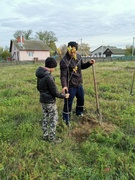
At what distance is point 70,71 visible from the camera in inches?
171

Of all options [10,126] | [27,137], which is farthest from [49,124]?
[10,126]

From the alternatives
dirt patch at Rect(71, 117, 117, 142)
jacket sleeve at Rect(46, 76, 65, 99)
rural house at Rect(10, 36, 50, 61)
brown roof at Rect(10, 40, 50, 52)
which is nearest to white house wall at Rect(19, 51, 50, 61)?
rural house at Rect(10, 36, 50, 61)

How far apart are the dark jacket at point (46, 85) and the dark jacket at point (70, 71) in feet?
2.03

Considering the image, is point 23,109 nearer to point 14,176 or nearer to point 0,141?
point 0,141

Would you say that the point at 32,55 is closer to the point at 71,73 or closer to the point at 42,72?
the point at 71,73

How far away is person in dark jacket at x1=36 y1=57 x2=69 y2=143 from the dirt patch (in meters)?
0.44

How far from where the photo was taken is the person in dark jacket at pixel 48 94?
11.4 feet

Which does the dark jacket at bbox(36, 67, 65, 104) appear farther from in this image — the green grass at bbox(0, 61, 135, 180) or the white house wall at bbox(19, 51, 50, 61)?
the white house wall at bbox(19, 51, 50, 61)

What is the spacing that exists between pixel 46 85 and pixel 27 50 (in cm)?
4478

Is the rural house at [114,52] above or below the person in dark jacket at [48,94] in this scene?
above

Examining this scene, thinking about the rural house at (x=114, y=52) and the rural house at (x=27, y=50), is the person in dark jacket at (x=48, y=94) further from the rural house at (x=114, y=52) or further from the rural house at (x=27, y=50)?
the rural house at (x=114, y=52)

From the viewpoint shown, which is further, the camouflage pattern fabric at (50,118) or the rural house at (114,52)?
the rural house at (114,52)

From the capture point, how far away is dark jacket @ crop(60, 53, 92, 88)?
423cm

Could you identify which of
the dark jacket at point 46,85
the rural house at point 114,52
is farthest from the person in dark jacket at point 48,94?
the rural house at point 114,52
